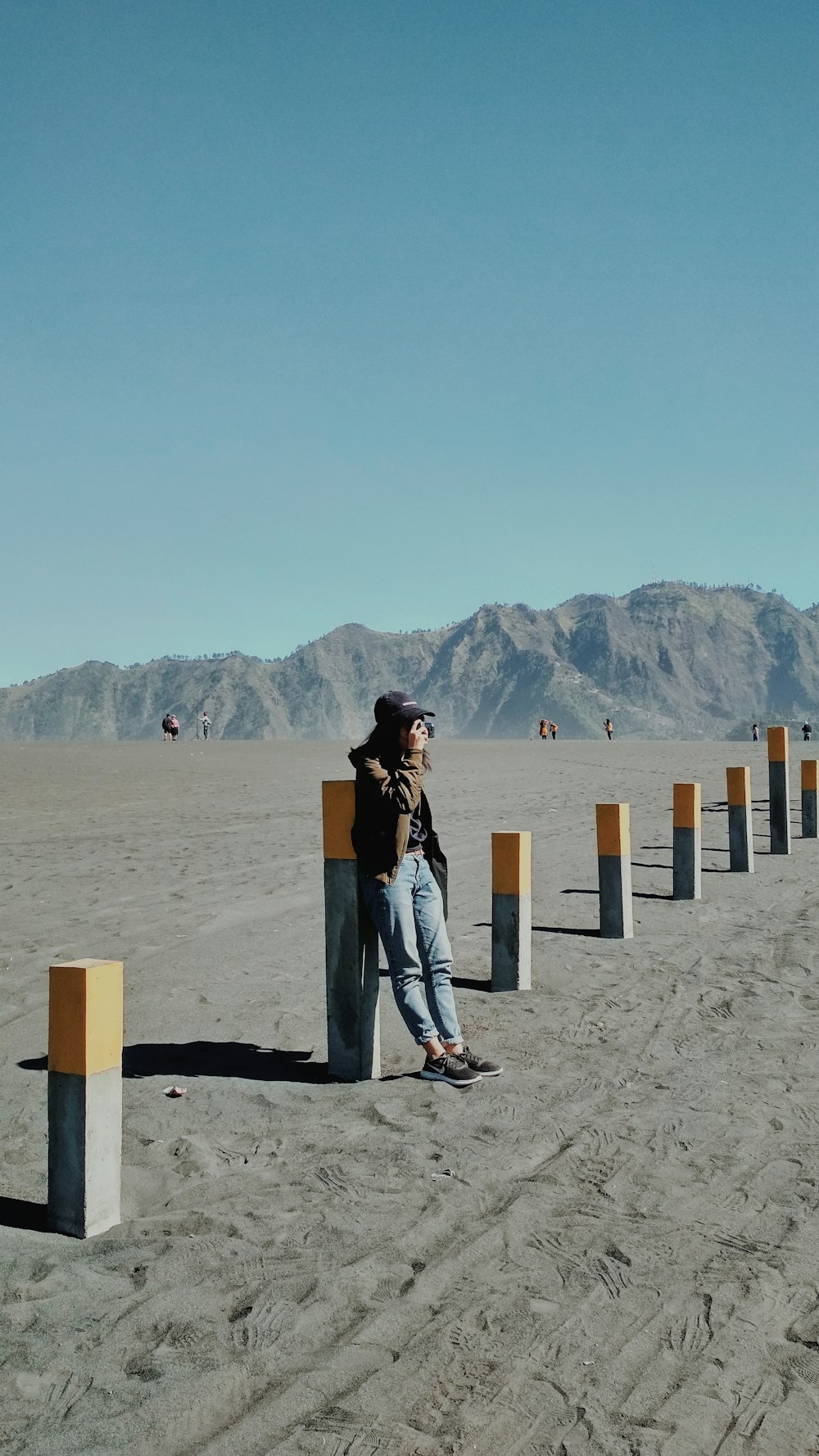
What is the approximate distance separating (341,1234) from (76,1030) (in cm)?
117

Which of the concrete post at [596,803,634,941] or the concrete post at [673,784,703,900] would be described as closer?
the concrete post at [596,803,634,941]

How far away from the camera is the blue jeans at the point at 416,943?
230 inches

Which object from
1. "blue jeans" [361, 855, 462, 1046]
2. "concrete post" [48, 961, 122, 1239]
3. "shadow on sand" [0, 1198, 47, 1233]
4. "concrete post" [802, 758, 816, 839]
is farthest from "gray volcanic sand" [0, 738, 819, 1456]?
"concrete post" [802, 758, 816, 839]

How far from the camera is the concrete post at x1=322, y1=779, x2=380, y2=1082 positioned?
233 inches

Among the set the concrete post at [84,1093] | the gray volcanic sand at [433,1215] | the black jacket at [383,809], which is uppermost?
the black jacket at [383,809]

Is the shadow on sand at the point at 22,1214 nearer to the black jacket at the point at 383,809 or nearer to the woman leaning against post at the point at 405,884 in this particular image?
the woman leaning against post at the point at 405,884

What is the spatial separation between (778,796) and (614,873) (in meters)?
6.37

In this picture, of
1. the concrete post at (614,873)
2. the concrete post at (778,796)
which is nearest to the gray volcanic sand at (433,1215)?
the concrete post at (614,873)

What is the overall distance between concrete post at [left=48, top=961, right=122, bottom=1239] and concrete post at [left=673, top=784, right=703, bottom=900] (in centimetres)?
799

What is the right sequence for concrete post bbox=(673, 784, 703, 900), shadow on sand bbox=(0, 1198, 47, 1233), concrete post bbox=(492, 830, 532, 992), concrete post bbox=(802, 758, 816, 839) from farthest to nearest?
concrete post bbox=(802, 758, 816, 839) → concrete post bbox=(673, 784, 703, 900) → concrete post bbox=(492, 830, 532, 992) → shadow on sand bbox=(0, 1198, 47, 1233)

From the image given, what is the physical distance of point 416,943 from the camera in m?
6.03

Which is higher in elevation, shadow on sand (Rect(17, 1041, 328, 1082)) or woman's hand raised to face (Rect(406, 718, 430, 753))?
woman's hand raised to face (Rect(406, 718, 430, 753))

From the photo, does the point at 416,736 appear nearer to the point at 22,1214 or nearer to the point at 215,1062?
the point at 215,1062

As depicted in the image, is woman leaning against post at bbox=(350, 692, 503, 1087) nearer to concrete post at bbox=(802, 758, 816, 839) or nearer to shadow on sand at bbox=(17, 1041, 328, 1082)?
shadow on sand at bbox=(17, 1041, 328, 1082)
